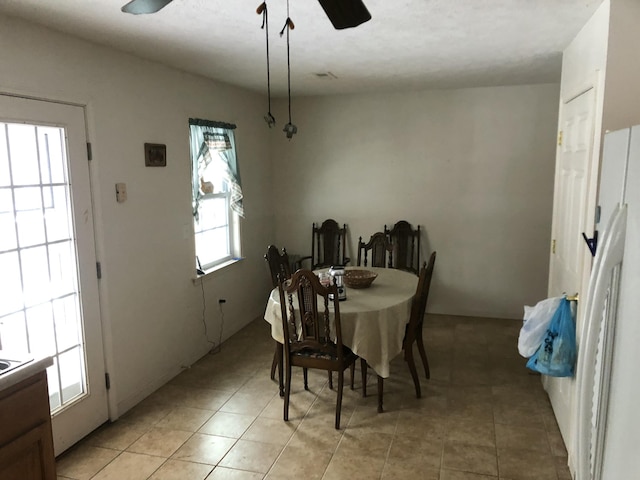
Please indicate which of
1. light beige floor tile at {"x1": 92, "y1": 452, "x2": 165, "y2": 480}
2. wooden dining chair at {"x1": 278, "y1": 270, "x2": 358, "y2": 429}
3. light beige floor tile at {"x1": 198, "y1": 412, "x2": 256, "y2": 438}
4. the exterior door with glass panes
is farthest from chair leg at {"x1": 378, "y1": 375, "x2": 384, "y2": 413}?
the exterior door with glass panes

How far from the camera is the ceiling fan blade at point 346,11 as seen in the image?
1.55m

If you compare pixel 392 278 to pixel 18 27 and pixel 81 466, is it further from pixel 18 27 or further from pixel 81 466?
pixel 18 27

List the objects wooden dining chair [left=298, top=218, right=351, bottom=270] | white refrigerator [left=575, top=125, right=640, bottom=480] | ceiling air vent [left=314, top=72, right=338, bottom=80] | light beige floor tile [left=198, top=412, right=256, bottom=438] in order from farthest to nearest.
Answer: wooden dining chair [left=298, top=218, right=351, bottom=270], ceiling air vent [left=314, top=72, right=338, bottom=80], light beige floor tile [left=198, top=412, right=256, bottom=438], white refrigerator [left=575, top=125, right=640, bottom=480]

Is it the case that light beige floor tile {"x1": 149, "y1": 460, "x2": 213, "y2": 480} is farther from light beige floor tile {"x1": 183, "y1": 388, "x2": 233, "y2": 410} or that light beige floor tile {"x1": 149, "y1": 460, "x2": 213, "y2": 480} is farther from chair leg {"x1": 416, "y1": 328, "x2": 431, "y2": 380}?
chair leg {"x1": 416, "y1": 328, "x2": 431, "y2": 380}

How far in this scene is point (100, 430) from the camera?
3.03 m

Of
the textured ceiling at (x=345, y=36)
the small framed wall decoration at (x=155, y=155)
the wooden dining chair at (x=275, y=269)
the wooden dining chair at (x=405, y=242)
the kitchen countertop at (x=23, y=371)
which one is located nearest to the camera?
the kitchen countertop at (x=23, y=371)

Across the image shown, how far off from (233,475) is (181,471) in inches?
11.6

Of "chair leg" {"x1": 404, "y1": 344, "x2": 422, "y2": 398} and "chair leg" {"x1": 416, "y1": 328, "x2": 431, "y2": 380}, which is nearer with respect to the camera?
"chair leg" {"x1": 404, "y1": 344, "x2": 422, "y2": 398}

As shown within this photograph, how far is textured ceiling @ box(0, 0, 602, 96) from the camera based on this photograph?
90.7 inches

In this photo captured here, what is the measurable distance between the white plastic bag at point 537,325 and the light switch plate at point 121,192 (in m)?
2.65

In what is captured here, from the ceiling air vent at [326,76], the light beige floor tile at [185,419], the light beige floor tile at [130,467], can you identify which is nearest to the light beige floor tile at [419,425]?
the light beige floor tile at [185,419]

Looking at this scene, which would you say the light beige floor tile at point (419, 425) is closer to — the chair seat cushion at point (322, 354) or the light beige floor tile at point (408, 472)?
the light beige floor tile at point (408, 472)

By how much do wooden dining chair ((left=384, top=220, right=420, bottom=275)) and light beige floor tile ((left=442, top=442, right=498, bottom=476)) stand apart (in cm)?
248

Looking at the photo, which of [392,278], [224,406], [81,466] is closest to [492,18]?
[392,278]
